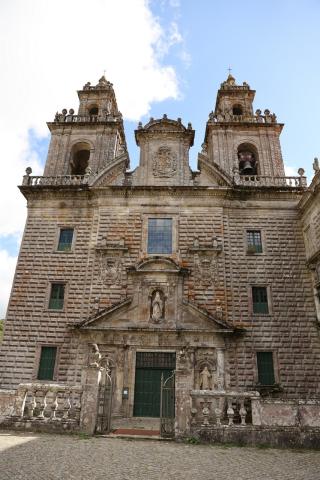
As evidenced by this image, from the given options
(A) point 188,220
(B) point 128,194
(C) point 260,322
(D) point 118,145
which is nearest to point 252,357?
(C) point 260,322

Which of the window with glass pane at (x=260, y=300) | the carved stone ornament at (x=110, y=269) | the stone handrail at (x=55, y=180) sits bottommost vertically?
the window with glass pane at (x=260, y=300)

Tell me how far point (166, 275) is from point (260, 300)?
4969 millimetres

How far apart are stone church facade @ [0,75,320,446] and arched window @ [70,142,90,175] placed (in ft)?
1.92

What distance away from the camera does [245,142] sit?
24672 mm

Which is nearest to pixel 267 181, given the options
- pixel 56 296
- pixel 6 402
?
pixel 56 296

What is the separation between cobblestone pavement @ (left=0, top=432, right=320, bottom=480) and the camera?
Result: 7336 mm

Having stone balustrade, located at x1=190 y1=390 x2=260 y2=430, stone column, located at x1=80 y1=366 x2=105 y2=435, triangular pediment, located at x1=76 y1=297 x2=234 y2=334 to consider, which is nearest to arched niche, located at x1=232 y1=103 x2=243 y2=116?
triangular pediment, located at x1=76 y1=297 x2=234 y2=334

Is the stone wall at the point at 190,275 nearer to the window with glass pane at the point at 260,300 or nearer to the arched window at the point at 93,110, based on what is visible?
the window with glass pane at the point at 260,300

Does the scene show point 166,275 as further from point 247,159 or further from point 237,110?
point 237,110

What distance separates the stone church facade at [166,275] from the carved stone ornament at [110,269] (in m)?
0.05

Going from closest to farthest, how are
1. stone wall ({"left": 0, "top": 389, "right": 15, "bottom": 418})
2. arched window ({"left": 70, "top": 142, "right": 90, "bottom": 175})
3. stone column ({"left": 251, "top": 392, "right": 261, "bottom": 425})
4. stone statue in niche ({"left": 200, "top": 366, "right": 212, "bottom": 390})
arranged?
stone column ({"left": 251, "top": 392, "right": 261, "bottom": 425}), stone wall ({"left": 0, "top": 389, "right": 15, "bottom": 418}), stone statue in niche ({"left": 200, "top": 366, "right": 212, "bottom": 390}), arched window ({"left": 70, "top": 142, "right": 90, "bottom": 175})

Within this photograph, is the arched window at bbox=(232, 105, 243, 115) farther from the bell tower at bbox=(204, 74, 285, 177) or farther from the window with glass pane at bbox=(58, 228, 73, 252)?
the window with glass pane at bbox=(58, 228, 73, 252)

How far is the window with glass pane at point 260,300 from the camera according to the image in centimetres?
1914

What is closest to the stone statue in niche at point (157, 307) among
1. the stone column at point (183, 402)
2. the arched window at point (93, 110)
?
the stone column at point (183, 402)
